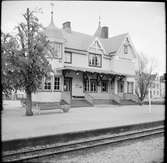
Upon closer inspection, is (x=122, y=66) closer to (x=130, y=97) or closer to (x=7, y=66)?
(x=130, y=97)

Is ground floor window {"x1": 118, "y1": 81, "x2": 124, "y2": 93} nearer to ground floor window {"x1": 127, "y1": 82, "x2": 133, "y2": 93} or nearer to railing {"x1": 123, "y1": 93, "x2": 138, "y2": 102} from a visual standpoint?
ground floor window {"x1": 127, "y1": 82, "x2": 133, "y2": 93}

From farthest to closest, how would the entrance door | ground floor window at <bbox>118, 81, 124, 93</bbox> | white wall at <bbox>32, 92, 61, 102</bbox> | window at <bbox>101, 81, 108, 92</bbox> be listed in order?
1. ground floor window at <bbox>118, 81, 124, 93</bbox>
2. window at <bbox>101, 81, 108, 92</bbox>
3. the entrance door
4. white wall at <bbox>32, 92, 61, 102</bbox>

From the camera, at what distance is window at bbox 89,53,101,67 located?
71.4ft

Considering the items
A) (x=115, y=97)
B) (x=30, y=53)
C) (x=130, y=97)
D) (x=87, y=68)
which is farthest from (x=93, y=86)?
(x=30, y=53)

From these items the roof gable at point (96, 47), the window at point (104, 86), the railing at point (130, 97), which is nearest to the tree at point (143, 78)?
the railing at point (130, 97)

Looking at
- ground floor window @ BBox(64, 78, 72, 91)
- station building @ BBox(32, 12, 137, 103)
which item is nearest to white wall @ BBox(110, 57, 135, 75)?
station building @ BBox(32, 12, 137, 103)

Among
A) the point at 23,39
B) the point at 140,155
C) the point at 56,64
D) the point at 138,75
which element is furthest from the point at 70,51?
the point at 140,155

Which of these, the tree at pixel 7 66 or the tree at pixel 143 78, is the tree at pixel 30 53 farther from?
the tree at pixel 143 78

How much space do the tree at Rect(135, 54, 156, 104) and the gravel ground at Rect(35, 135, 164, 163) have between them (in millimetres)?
16308

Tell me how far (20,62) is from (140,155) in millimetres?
7268

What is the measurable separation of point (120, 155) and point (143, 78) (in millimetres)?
22887

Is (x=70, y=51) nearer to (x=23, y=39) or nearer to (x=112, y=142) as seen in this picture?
(x=23, y=39)

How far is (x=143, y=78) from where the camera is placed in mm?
26516

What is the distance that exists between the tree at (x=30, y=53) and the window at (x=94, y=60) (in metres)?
11.6
